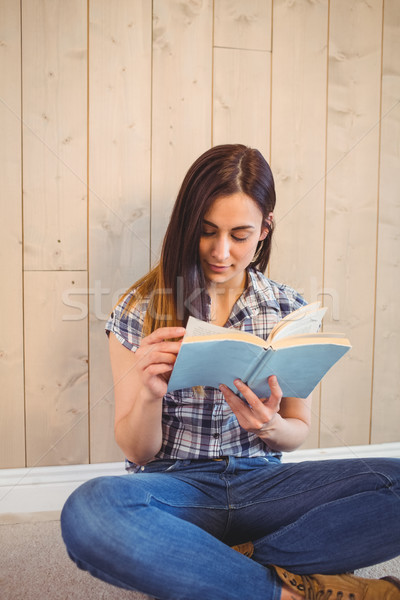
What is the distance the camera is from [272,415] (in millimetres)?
959

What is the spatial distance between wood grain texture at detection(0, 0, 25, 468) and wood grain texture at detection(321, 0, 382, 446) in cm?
95

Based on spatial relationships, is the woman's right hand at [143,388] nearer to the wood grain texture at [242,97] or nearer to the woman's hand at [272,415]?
the woman's hand at [272,415]

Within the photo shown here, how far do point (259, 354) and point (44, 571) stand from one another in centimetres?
85

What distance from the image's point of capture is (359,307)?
1.66 metres

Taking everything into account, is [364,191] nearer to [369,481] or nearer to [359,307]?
[359,307]

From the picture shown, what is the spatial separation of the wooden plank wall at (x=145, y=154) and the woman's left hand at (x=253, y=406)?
0.64m

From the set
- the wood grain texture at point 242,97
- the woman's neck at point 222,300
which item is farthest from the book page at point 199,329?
the wood grain texture at point 242,97

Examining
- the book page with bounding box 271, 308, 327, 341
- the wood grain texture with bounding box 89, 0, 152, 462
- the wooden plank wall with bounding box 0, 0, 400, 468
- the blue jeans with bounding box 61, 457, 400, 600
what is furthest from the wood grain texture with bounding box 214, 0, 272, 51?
the blue jeans with bounding box 61, 457, 400, 600

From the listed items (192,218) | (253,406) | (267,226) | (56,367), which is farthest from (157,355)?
(56,367)

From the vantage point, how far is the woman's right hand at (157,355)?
2.92 ft

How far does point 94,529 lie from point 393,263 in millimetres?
1301

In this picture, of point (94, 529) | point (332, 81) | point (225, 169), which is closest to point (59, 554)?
point (94, 529)

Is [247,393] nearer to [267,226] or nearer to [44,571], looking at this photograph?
[267,226]

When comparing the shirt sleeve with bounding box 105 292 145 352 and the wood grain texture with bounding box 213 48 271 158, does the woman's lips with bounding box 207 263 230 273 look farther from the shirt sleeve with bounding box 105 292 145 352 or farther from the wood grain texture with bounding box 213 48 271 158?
the wood grain texture with bounding box 213 48 271 158
